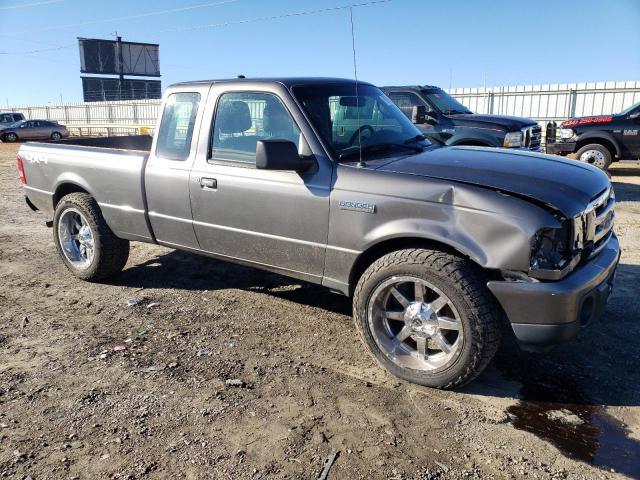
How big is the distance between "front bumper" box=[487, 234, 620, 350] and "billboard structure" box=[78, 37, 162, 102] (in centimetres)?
5232

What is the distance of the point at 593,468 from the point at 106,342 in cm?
336

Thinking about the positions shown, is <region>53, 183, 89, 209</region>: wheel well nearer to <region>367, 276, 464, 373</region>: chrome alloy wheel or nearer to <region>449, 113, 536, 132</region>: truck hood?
<region>367, 276, 464, 373</region>: chrome alloy wheel

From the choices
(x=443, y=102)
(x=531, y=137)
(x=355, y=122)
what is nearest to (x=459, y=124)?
(x=443, y=102)

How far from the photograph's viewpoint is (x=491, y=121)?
31.5ft

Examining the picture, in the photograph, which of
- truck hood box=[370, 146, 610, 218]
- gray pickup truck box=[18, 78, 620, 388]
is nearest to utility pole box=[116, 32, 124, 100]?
gray pickup truck box=[18, 78, 620, 388]

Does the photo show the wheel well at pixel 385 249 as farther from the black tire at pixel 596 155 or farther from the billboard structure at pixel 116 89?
the billboard structure at pixel 116 89

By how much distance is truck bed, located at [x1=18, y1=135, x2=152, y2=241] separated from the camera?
484 cm

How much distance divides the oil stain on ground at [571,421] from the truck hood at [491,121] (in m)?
6.62

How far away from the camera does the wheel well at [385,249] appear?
3.38m

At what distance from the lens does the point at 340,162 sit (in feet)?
12.3

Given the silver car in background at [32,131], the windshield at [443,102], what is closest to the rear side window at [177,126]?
the windshield at [443,102]

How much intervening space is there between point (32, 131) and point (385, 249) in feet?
106

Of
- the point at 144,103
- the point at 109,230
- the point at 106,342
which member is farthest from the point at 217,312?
the point at 144,103

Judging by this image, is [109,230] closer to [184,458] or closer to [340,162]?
[340,162]
